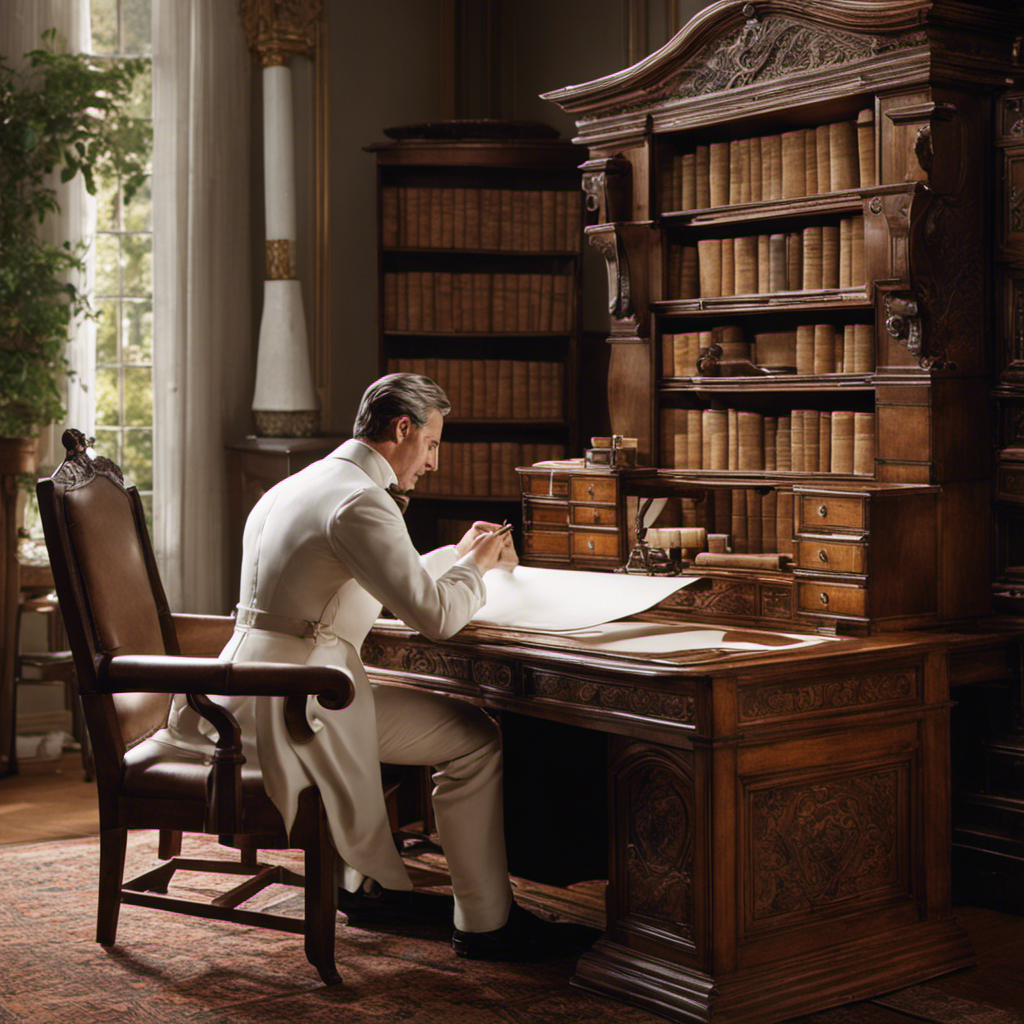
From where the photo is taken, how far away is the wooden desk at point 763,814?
3.13 metres

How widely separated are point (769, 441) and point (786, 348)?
0.90 ft

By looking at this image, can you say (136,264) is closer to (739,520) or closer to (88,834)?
(88,834)

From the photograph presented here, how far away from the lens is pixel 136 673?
333cm

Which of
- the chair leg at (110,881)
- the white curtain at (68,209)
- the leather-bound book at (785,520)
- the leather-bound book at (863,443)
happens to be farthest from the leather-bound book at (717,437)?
the white curtain at (68,209)

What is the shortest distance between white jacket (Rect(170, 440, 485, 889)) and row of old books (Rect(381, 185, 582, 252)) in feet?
8.14

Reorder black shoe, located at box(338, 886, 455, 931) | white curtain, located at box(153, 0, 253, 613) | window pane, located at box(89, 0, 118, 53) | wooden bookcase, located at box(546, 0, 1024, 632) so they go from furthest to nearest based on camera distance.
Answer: window pane, located at box(89, 0, 118, 53)
white curtain, located at box(153, 0, 253, 613)
black shoe, located at box(338, 886, 455, 931)
wooden bookcase, located at box(546, 0, 1024, 632)

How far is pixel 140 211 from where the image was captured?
635cm

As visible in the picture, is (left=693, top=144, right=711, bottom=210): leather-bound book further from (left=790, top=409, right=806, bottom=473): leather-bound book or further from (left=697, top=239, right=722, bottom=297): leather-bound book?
(left=790, top=409, right=806, bottom=473): leather-bound book

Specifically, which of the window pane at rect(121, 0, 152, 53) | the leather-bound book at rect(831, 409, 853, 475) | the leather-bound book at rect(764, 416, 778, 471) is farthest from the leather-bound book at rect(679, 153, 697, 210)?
the window pane at rect(121, 0, 152, 53)

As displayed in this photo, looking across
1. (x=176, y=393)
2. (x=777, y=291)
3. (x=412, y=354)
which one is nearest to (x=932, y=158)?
(x=777, y=291)

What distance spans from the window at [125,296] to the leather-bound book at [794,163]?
3103 mm

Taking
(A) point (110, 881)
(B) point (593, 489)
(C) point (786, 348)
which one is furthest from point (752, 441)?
(A) point (110, 881)

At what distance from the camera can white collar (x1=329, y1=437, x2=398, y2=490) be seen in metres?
3.57

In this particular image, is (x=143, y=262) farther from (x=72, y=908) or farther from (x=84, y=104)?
(x=72, y=908)
